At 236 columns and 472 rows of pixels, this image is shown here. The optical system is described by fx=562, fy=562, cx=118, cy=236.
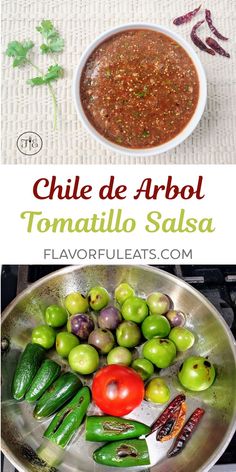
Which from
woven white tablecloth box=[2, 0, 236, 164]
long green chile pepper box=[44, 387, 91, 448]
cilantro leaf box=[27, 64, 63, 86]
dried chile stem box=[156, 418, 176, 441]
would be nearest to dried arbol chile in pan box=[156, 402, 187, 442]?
→ dried chile stem box=[156, 418, 176, 441]

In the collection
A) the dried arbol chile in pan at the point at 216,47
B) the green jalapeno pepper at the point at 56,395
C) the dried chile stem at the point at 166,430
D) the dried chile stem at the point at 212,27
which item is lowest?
the dried chile stem at the point at 166,430

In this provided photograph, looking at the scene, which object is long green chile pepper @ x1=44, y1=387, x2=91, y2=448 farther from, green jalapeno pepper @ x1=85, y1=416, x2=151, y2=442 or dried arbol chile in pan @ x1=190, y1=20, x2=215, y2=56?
dried arbol chile in pan @ x1=190, y1=20, x2=215, y2=56

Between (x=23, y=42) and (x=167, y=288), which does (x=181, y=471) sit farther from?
(x=23, y=42)

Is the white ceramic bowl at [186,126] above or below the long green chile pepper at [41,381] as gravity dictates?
above

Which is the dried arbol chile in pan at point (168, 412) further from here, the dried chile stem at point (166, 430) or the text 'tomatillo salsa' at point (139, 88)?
the text 'tomatillo salsa' at point (139, 88)

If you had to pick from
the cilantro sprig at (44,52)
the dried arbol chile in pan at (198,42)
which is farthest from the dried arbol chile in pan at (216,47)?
the cilantro sprig at (44,52)

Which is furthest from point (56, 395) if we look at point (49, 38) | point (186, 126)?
point (49, 38)

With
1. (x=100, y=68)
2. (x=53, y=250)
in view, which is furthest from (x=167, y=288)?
(x=100, y=68)
